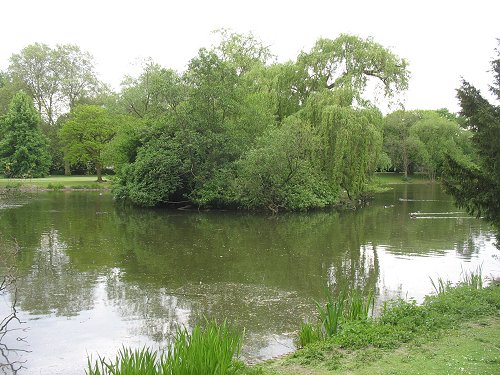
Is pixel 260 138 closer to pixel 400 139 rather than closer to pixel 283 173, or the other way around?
pixel 283 173

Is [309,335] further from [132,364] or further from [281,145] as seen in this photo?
[281,145]

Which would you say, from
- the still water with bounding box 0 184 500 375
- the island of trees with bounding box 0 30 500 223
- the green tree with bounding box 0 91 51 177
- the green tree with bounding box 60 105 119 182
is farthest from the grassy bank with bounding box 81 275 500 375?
the green tree with bounding box 0 91 51 177

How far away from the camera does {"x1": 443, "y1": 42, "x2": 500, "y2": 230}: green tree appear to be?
7469 mm

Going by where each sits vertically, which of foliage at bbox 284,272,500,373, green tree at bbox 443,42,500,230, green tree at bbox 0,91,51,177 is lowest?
foliage at bbox 284,272,500,373

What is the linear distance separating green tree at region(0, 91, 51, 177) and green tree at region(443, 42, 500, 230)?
4341cm

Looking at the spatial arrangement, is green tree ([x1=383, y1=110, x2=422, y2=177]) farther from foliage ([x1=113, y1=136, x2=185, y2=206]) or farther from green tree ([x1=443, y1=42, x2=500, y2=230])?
green tree ([x1=443, y1=42, x2=500, y2=230])

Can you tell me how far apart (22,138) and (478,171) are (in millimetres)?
46334

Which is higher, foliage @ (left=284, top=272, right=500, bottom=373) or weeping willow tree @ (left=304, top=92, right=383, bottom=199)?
weeping willow tree @ (left=304, top=92, right=383, bottom=199)

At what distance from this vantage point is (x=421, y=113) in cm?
6512

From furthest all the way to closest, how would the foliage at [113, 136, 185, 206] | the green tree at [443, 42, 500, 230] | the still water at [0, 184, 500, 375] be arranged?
the foliage at [113, 136, 185, 206] → the still water at [0, 184, 500, 375] → the green tree at [443, 42, 500, 230]

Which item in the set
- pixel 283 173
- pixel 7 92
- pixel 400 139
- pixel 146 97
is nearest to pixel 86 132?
pixel 146 97

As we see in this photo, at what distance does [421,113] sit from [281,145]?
152 ft

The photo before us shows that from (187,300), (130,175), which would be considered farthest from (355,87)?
(187,300)

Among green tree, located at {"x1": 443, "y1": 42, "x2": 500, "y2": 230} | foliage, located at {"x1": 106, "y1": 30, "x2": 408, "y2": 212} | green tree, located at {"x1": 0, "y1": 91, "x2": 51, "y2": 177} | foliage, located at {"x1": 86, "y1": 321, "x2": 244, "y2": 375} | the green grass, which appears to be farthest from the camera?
green tree, located at {"x1": 0, "y1": 91, "x2": 51, "y2": 177}
